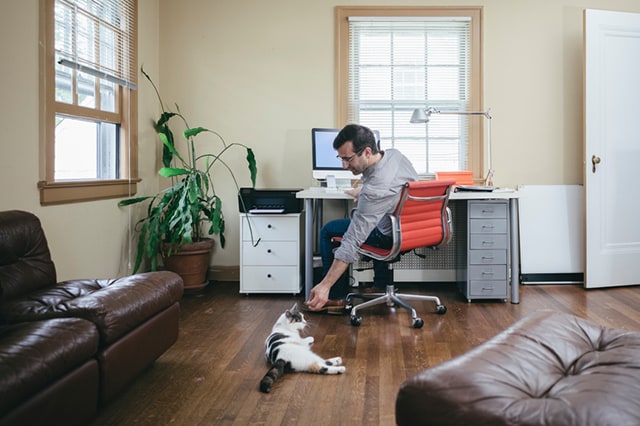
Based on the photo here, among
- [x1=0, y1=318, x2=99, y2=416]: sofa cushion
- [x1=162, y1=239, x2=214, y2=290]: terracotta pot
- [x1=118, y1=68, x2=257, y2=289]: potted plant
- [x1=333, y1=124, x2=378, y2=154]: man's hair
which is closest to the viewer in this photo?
[x1=0, y1=318, x2=99, y2=416]: sofa cushion

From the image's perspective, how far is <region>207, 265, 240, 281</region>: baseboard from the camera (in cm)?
442

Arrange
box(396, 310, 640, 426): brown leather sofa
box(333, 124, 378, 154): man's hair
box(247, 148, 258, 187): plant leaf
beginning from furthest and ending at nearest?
1. box(247, 148, 258, 187): plant leaf
2. box(333, 124, 378, 154): man's hair
3. box(396, 310, 640, 426): brown leather sofa

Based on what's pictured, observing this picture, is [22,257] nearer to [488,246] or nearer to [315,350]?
[315,350]

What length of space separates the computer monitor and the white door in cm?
192

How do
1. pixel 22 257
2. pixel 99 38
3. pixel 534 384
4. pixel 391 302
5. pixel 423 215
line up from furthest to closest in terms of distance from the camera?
pixel 99 38
pixel 391 302
pixel 423 215
pixel 22 257
pixel 534 384

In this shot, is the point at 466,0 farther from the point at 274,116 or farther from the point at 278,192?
the point at 278,192

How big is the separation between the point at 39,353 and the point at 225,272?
9.55 feet

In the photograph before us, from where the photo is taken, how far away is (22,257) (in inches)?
90.5

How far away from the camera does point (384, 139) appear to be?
4383mm

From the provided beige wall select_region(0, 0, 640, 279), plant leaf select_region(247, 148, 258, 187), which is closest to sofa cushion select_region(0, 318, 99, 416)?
plant leaf select_region(247, 148, 258, 187)

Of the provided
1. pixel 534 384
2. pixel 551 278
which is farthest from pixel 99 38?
pixel 551 278

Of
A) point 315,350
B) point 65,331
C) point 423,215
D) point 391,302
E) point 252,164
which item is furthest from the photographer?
point 252,164

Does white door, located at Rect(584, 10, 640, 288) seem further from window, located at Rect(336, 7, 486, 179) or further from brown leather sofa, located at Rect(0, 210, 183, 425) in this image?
brown leather sofa, located at Rect(0, 210, 183, 425)

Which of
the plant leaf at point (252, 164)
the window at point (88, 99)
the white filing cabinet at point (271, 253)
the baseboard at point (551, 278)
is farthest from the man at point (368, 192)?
the baseboard at point (551, 278)
